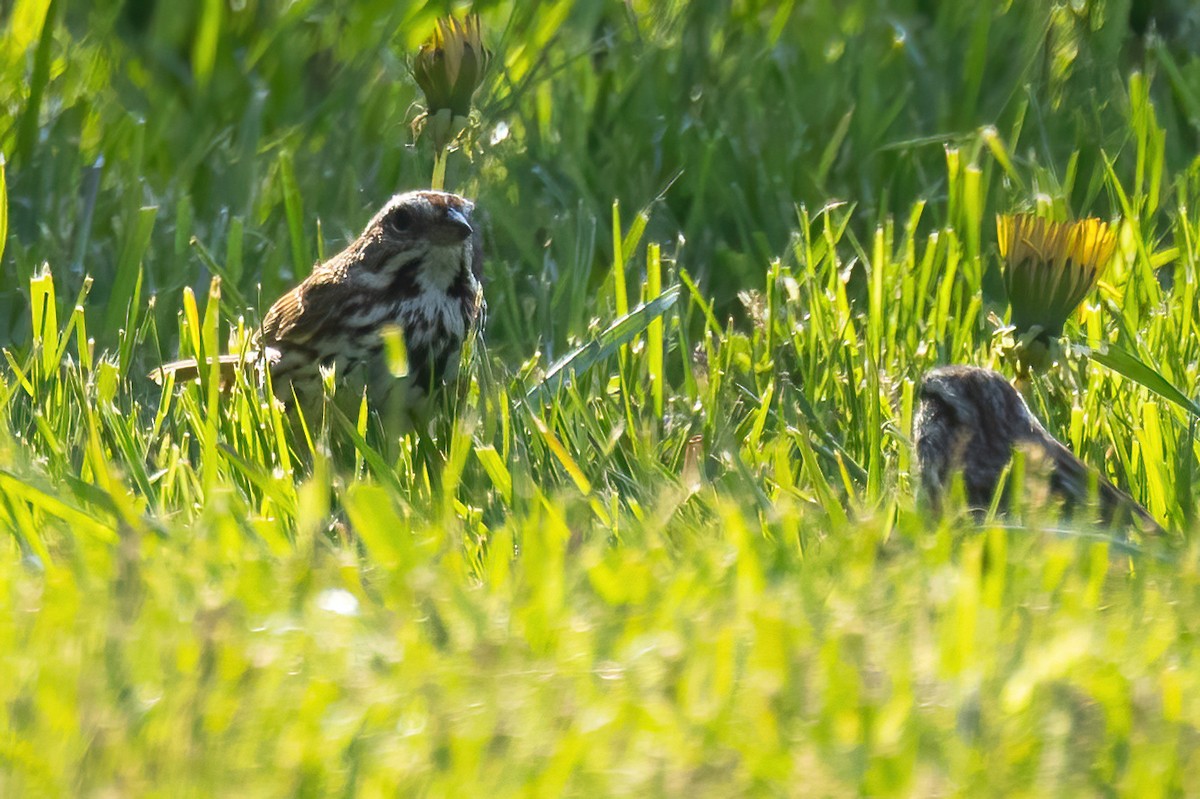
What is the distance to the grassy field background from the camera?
2.55 metres

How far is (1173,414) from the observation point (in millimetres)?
4070

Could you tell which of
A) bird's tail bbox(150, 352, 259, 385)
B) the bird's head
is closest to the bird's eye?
the bird's head

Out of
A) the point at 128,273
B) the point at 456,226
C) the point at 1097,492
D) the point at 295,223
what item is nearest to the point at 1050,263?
the point at 1097,492

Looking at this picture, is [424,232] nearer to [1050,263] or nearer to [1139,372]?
[1050,263]

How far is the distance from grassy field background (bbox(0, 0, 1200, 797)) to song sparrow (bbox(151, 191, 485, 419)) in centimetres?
14

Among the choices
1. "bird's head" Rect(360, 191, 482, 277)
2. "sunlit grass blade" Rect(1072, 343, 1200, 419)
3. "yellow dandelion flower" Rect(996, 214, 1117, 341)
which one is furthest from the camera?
"bird's head" Rect(360, 191, 482, 277)

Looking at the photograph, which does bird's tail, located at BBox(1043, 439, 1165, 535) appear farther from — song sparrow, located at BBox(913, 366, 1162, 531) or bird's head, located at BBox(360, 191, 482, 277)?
bird's head, located at BBox(360, 191, 482, 277)

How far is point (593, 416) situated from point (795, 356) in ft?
2.32

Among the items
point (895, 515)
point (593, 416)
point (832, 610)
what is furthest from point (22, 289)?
point (832, 610)

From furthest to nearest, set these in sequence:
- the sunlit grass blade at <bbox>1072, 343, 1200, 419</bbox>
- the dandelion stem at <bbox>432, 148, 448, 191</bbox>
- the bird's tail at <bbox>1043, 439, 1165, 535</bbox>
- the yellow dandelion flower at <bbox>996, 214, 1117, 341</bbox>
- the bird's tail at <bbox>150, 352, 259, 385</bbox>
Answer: the dandelion stem at <bbox>432, 148, 448, 191</bbox>, the bird's tail at <bbox>150, 352, 259, 385</bbox>, the yellow dandelion flower at <bbox>996, 214, 1117, 341</bbox>, the sunlit grass blade at <bbox>1072, 343, 1200, 419</bbox>, the bird's tail at <bbox>1043, 439, 1165, 535</bbox>

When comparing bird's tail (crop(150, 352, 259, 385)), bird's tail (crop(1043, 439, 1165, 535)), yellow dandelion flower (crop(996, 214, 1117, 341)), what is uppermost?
yellow dandelion flower (crop(996, 214, 1117, 341))

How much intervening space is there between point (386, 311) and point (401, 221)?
0.24m

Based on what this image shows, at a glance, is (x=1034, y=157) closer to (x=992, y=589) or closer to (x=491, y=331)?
(x=491, y=331)

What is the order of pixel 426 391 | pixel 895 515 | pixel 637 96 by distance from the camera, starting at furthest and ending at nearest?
1. pixel 637 96
2. pixel 426 391
3. pixel 895 515
